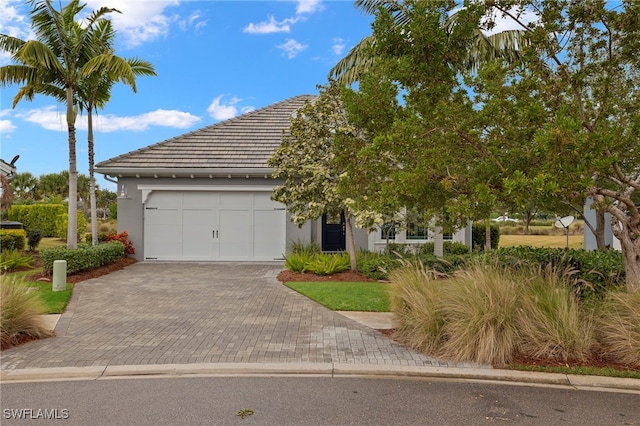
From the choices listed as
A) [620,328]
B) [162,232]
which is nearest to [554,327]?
[620,328]

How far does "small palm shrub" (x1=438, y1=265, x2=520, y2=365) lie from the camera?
5414 millimetres

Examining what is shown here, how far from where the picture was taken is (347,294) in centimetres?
957

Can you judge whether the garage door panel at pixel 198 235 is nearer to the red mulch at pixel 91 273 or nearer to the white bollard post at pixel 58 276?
the red mulch at pixel 91 273

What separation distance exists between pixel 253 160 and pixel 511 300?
11.5 metres

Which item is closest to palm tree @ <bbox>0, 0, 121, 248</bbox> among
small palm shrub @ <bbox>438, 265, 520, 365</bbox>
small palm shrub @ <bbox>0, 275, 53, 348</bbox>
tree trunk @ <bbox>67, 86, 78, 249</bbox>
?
tree trunk @ <bbox>67, 86, 78, 249</bbox>

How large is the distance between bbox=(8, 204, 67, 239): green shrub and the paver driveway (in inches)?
740

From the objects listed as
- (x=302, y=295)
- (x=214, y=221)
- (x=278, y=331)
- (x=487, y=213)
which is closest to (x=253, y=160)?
(x=214, y=221)

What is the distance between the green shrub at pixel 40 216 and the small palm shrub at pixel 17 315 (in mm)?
22815

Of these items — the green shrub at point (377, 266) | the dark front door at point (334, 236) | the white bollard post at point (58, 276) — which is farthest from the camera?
the dark front door at point (334, 236)

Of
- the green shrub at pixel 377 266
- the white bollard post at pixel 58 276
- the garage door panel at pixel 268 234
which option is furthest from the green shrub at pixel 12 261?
the green shrub at pixel 377 266

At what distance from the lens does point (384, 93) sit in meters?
6.44

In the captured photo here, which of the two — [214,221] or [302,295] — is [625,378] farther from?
[214,221]

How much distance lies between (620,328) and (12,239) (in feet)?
60.5

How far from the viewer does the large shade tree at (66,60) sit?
1190 centimetres
